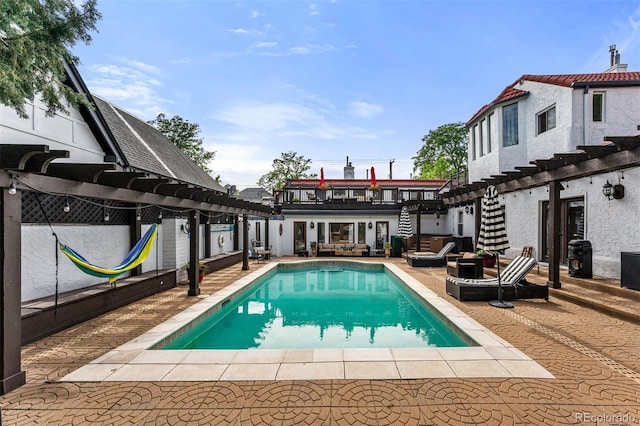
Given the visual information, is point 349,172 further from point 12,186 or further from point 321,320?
point 12,186

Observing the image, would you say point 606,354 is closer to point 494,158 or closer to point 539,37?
point 494,158

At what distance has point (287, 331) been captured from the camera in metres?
6.57

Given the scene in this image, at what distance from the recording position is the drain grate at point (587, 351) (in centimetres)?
379

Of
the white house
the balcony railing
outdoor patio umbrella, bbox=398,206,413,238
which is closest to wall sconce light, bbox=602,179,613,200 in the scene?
the white house

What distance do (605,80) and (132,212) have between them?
15.1 metres

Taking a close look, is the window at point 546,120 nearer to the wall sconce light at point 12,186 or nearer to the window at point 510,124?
the window at point 510,124

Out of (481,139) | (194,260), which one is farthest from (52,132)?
(481,139)

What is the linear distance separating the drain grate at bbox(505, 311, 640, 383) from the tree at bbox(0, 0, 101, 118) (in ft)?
25.4

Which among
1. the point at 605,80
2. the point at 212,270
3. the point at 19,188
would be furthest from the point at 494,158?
the point at 19,188

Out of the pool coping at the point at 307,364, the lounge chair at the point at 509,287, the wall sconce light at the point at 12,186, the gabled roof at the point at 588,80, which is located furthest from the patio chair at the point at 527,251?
the wall sconce light at the point at 12,186

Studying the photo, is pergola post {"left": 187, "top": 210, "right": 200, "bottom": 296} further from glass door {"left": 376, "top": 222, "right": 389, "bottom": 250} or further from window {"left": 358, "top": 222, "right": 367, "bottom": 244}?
glass door {"left": 376, "top": 222, "right": 389, "bottom": 250}

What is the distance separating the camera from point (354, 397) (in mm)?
3314

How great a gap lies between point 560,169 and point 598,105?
4.79 metres

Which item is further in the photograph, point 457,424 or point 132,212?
point 132,212
